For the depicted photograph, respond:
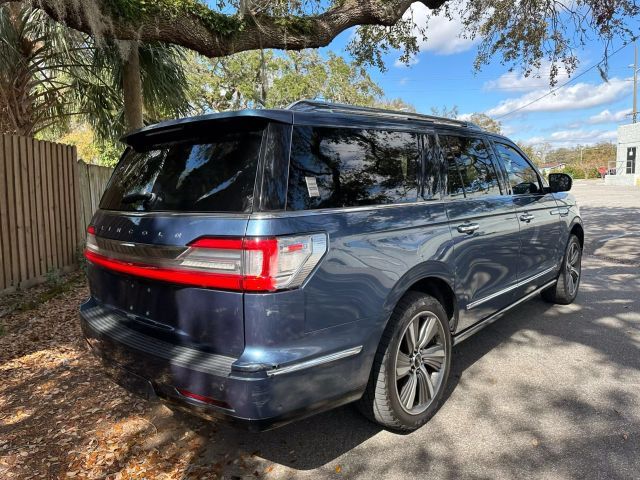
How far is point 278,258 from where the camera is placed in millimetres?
2053

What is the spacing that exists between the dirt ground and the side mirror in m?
4.08

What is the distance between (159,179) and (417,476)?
7.14 ft

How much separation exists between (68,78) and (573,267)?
990 cm

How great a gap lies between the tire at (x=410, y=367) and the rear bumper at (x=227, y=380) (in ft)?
0.72

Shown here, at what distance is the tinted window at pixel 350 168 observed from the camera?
2.31 metres

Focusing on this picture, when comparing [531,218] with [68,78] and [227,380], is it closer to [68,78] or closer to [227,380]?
[227,380]

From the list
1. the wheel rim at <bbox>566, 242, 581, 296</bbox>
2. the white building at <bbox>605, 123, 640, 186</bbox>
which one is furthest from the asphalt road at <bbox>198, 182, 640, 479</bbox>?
the white building at <bbox>605, 123, 640, 186</bbox>

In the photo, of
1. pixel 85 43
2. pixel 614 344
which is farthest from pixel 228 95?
pixel 614 344

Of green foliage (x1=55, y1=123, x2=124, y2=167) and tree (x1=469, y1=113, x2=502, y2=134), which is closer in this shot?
green foliage (x1=55, y1=123, x2=124, y2=167)

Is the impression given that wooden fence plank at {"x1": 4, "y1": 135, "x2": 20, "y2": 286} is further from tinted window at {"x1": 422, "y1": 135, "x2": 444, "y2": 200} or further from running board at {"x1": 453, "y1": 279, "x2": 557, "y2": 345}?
Result: running board at {"x1": 453, "y1": 279, "x2": 557, "y2": 345}

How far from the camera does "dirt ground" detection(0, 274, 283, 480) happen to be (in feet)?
8.54

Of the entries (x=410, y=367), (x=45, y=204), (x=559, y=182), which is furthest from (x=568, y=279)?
(x=45, y=204)

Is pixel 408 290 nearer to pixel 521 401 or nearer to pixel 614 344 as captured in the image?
pixel 521 401

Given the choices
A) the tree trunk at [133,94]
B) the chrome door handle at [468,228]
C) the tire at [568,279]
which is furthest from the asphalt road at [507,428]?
the tree trunk at [133,94]
